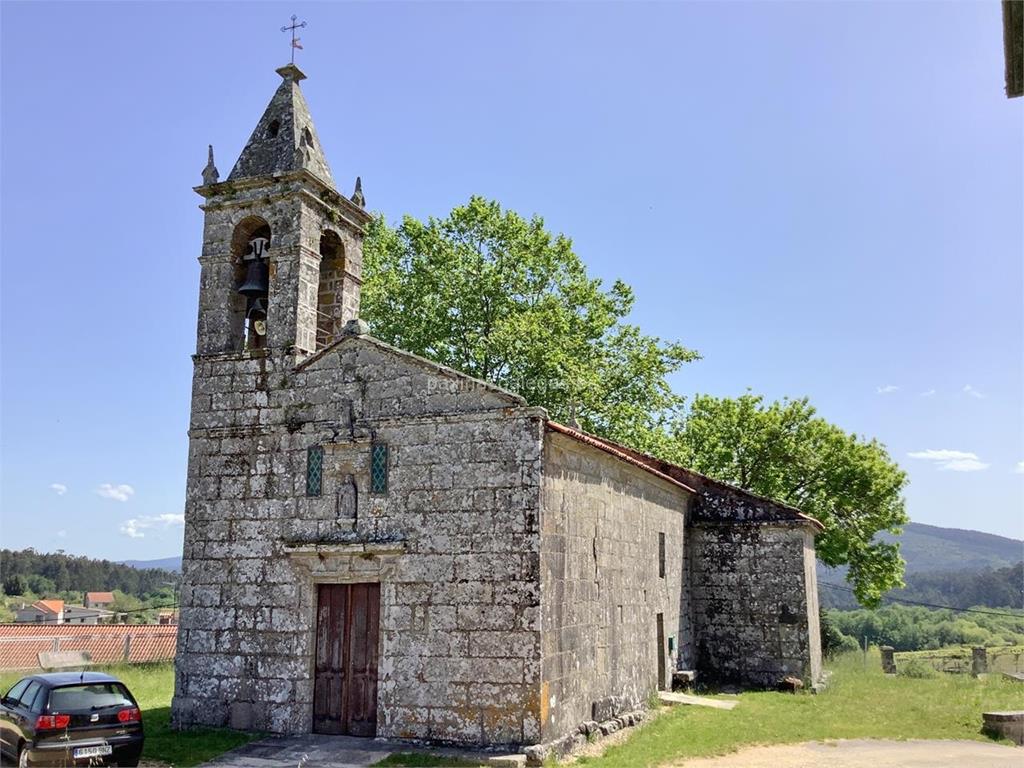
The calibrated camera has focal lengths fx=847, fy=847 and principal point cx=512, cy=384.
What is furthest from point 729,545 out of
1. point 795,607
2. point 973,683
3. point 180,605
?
point 180,605

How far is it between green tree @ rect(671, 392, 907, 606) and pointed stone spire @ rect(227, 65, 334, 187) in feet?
57.3

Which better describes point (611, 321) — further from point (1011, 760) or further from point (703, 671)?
point (1011, 760)

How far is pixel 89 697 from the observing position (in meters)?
9.62

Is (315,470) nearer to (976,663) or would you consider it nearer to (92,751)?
(92,751)

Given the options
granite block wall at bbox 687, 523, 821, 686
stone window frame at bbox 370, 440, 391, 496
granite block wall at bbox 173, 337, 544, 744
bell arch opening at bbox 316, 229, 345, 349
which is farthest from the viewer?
granite block wall at bbox 687, 523, 821, 686

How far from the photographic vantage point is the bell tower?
40.8 feet

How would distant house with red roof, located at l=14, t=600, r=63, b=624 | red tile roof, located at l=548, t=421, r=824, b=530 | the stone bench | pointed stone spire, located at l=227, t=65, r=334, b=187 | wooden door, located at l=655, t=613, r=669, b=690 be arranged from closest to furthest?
the stone bench → pointed stone spire, located at l=227, t=65, r=334, b=187 → wooden door, located at l=655, t=613, r=669, b=690 → red tile roof, located at l=548, t=421, r=824, b=530 → distant house with red roof, located at l=14, t=600, r=63, b=624

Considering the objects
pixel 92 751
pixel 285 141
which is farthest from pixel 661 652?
pixel 285 141

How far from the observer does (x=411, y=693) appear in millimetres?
10688

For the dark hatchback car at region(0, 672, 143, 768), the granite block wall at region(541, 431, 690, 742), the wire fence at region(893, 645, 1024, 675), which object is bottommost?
the wire fence at region(893, 645, 1024, 675)

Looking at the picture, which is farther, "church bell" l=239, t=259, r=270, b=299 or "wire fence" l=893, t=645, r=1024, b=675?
"wire fence" l=893, t=645, r=1024, b=675

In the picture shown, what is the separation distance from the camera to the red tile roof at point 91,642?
70.1ft

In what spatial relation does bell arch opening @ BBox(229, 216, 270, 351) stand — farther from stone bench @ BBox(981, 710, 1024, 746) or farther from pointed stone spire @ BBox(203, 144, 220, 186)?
stone bench @ BBox(981, 710, 1024, 746)

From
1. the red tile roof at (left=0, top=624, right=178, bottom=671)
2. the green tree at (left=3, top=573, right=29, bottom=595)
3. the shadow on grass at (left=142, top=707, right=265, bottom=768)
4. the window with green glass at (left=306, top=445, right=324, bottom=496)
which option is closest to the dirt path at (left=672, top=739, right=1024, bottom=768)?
the shadow on grass at (left=142, top=707, right=265, bottom=768)
